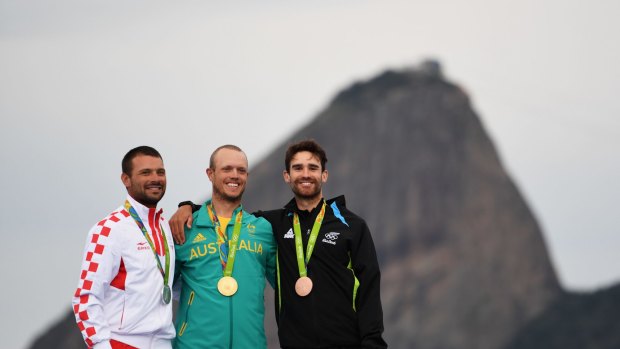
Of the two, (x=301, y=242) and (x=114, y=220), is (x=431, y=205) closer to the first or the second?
(x=301, y=242)

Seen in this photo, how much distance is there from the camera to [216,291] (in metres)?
7.10

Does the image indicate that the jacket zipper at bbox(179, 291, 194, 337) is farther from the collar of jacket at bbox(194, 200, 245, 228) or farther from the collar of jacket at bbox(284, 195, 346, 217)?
the collar of jacket at bbox(284, 195, 346, 217)

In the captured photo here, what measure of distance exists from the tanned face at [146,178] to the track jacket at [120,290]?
0.17 m

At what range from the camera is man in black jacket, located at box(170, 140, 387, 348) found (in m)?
7.11

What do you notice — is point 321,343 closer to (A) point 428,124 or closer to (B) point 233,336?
(B) point 233,336

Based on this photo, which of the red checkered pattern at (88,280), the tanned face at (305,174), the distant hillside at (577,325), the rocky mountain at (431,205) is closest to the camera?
the red checkered pattern at (88,280)

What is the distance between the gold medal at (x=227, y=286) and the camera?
7.06m

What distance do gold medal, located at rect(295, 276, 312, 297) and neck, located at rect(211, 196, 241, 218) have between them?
2.38ft

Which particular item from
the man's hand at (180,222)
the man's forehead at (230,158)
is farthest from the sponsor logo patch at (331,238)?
the man's hand at (180,222)

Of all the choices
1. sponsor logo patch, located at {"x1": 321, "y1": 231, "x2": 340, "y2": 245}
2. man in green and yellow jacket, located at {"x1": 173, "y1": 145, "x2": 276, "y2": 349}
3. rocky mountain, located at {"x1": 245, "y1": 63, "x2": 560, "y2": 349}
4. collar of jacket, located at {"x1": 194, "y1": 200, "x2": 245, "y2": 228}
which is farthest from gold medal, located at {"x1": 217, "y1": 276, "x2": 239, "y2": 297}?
rocky mountain, located at {"x1": 245, "y1": 63, "x2": 560, "y2": 349}

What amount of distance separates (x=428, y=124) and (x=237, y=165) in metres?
43.8

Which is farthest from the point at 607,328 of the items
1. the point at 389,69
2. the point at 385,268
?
the point at 389,69

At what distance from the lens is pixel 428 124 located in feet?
166

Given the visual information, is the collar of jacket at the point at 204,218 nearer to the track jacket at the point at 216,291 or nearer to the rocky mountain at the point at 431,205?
the track jacket at the point at 216,291
